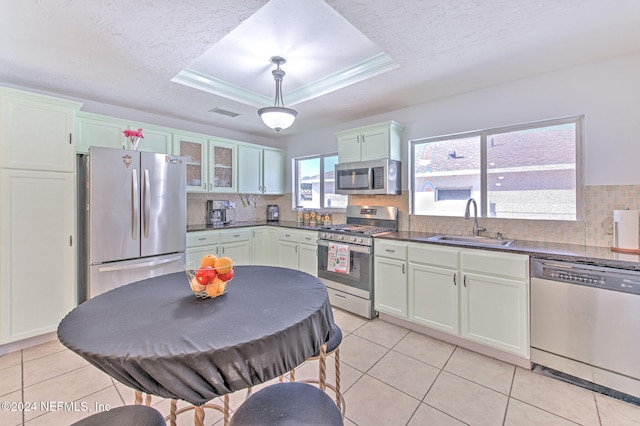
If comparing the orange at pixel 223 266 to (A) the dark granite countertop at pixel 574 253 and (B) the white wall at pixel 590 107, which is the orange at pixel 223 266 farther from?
(B) the white wall at pixel 590 107

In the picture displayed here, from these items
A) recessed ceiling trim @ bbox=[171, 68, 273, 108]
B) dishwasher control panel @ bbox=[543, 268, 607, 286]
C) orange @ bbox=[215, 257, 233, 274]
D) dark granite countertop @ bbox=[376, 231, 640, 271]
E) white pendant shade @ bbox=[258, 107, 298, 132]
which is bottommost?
dishwasher control panel @ bbox=[543, 268, 607, 286]

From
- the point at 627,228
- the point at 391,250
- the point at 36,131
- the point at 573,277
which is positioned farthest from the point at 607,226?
the point at 36,131

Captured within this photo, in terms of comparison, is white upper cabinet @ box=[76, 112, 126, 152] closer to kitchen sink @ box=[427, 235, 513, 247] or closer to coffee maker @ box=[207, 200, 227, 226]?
coffee maker @ box=[207, 200, 227, 226]

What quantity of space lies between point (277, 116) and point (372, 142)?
149 centimetres

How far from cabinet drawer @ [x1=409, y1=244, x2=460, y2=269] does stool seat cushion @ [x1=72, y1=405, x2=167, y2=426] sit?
91.4 inches

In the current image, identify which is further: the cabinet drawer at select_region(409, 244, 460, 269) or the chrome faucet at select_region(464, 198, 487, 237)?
the chrome faucet at select_region(464, 198, 487, 237)

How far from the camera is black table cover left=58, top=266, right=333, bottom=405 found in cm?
88

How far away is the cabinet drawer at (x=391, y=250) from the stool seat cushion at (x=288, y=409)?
1908 millimetres

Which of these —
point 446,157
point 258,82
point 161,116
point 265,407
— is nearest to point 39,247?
point 161,116

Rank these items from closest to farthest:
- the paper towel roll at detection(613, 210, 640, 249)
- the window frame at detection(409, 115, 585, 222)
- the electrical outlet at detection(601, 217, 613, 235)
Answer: the paper towel roll at detection(613, 210, 640, 249), the electrical outlet at detection(601, 217, 613, 235), the window frame at detection(409, 115, 585, 222)

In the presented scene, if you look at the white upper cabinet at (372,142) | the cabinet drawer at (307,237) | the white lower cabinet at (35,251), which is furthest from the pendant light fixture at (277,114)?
the white lower cabinet at (35,251)

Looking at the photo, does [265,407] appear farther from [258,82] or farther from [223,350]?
[258,82]

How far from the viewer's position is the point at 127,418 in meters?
1.01

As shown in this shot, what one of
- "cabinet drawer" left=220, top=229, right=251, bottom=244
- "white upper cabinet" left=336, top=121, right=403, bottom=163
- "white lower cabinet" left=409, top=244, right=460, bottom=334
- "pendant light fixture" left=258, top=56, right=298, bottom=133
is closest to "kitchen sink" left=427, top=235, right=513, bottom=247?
"white lower cabinet" left=409, top=244, right=460, bottom=334
